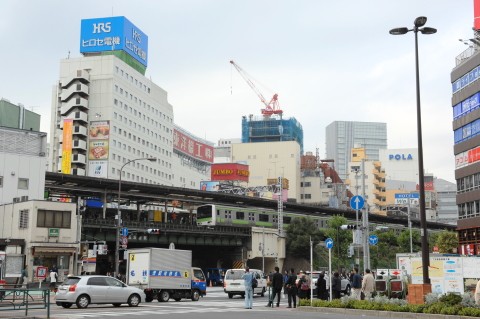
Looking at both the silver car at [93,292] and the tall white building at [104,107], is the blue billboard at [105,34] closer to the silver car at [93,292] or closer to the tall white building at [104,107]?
the tall white building at [104,107]

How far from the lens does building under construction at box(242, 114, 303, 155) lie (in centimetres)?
18375

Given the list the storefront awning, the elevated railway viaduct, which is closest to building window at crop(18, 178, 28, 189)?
the elevated railway viaduct

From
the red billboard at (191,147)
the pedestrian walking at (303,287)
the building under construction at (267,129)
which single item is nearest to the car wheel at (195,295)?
the pedestrian walking at (303,287)

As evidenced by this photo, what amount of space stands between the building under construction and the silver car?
155461 mm

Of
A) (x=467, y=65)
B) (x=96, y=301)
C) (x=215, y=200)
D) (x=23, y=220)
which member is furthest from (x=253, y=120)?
(x=96, y=301)

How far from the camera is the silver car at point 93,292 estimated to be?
88.0 ft

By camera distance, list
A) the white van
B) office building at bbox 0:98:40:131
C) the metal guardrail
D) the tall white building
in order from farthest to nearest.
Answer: the tall white building → office building at bbox 0:98:40:131 → the white van → the metal guardrail

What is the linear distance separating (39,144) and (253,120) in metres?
127

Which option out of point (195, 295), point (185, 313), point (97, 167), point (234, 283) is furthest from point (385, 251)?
point (185, 313)

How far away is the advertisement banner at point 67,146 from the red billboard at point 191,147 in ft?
137

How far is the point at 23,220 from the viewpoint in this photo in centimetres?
4822

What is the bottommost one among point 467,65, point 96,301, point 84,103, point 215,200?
→ point 96,301

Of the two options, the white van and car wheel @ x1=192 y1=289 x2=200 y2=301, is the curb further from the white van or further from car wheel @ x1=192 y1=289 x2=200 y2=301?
the white van

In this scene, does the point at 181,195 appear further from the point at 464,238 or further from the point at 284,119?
the point at 284,119
